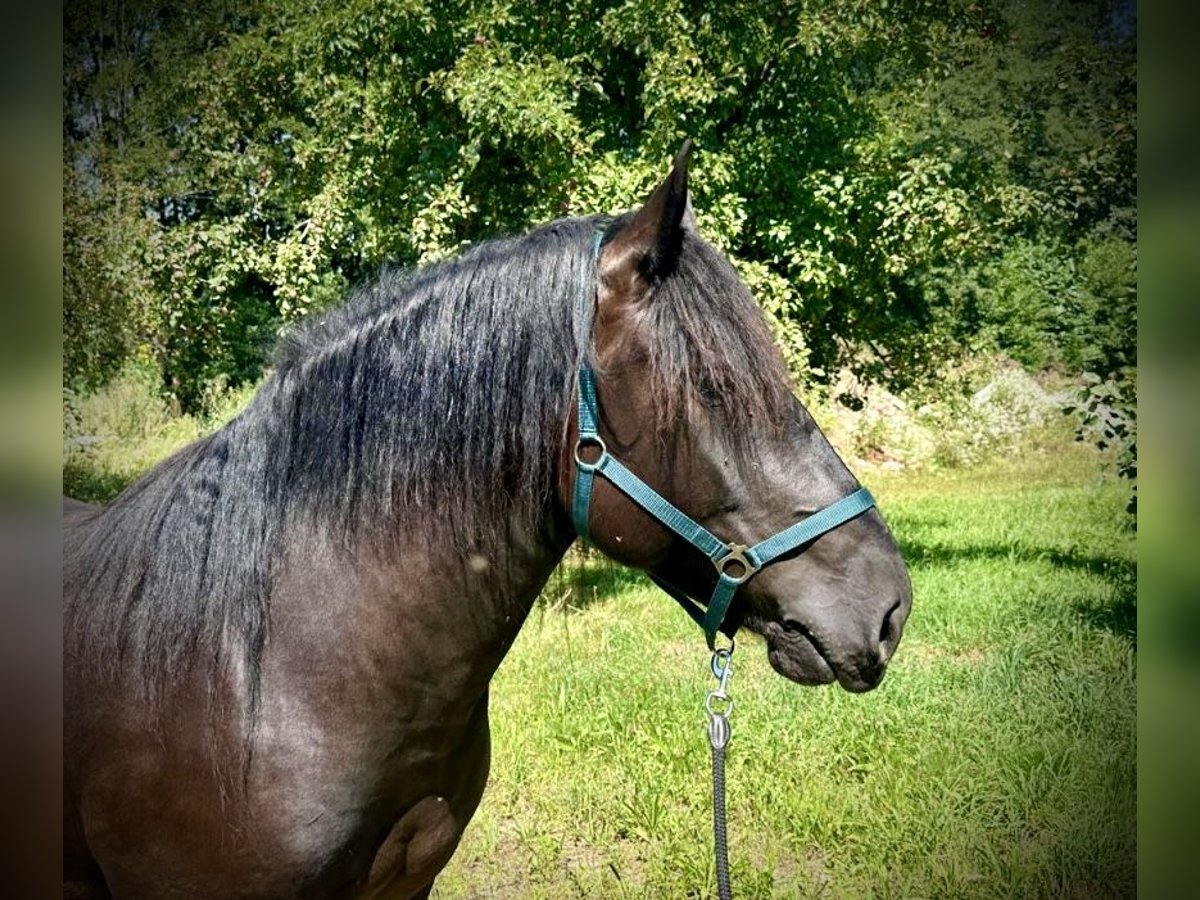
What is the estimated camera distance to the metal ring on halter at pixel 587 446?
1.58 metres

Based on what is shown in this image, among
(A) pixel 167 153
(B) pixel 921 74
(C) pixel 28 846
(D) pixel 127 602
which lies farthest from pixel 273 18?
(C) pixel 28 846

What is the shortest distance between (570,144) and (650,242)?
13.1 ft

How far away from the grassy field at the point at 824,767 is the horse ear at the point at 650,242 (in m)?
0.88

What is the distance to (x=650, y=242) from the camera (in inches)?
62.2

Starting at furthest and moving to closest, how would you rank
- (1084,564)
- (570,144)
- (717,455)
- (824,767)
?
(1084,564)
(570,144)
(824,767)
(717,455)

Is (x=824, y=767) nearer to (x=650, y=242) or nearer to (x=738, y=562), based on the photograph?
(x=738, y=562)

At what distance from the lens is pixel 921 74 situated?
20.9ft

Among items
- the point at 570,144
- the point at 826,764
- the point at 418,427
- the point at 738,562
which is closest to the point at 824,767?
the point at 826,764

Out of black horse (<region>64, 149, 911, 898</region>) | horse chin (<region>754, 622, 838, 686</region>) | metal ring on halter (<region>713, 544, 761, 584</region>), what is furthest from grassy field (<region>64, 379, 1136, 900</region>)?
black horse (<region>64, 149, 911, 898</region>)

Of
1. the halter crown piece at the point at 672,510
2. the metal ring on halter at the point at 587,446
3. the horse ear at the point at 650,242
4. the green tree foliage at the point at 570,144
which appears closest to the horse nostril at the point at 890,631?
the halter crown piece at the point at 672,510

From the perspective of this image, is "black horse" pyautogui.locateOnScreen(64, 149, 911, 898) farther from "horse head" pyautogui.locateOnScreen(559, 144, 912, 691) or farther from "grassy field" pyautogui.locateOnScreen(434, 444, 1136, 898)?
"grassy field" pyautogui.locateOnScreen(434, 444, 1136, 898)

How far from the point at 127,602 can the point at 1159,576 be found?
1.68m

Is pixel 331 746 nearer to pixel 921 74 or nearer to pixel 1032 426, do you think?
pixel 921 74

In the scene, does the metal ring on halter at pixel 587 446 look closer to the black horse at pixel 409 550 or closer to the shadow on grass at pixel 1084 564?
the black horse at pixel 409 550
